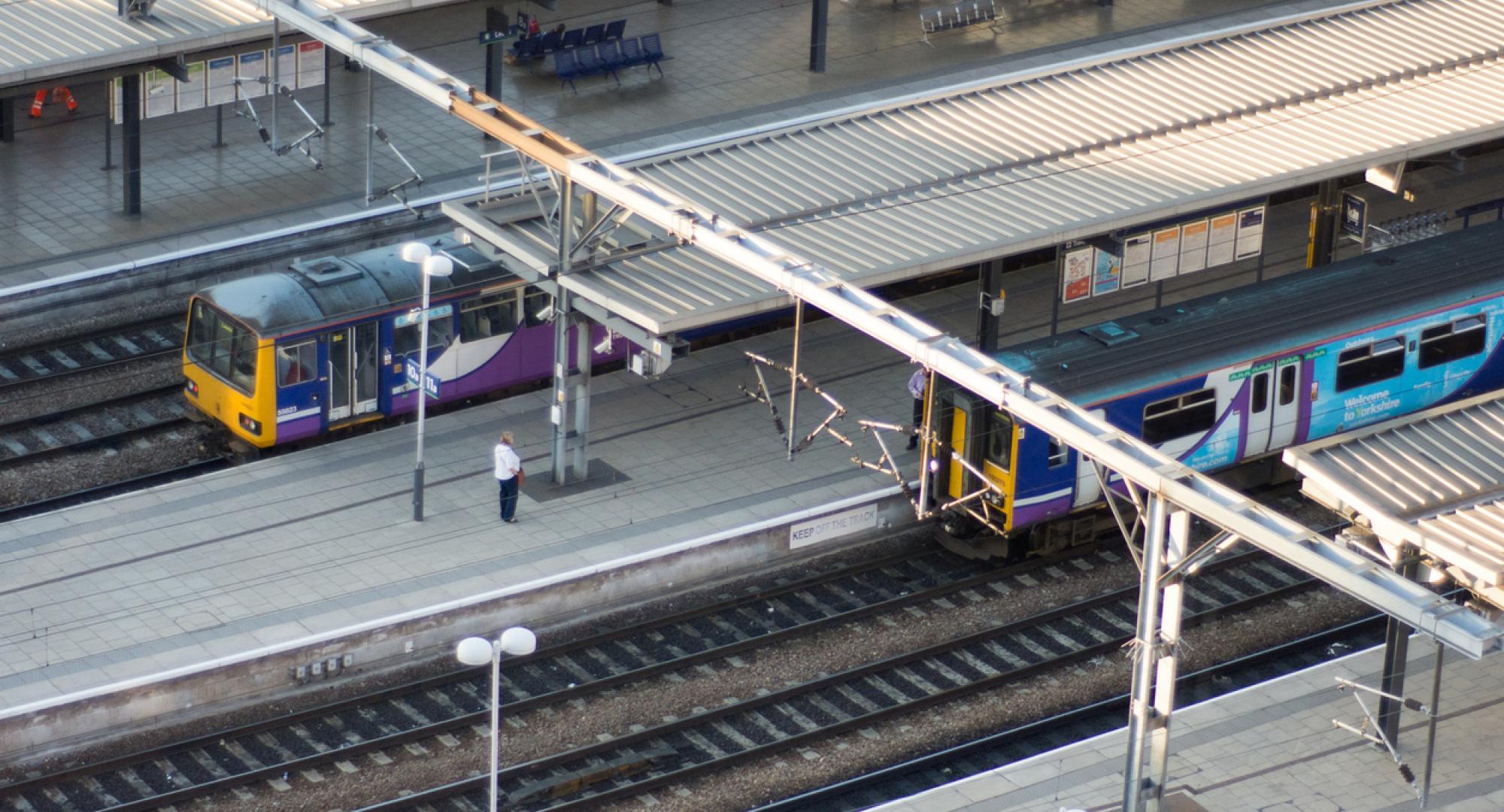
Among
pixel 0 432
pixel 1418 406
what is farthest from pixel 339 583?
pixel 1418 406

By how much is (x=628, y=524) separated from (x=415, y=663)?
4053mm

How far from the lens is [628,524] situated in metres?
34.1

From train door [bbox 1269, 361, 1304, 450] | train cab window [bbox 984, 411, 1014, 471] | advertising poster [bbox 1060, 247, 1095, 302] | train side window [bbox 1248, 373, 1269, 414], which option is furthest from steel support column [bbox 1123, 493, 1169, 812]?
advertising poster [bbox 1060, 247, 1095, 302]

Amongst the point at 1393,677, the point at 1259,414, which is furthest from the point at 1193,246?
the point at 1393,677

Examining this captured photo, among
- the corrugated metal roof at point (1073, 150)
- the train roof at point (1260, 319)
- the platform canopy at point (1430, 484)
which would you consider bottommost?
the train roof at point (1260, 319)

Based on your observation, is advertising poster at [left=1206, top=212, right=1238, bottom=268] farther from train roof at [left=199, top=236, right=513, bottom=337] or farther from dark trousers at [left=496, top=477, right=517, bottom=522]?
dark trousers at [left=496, top=477, right=517, bottom=522]

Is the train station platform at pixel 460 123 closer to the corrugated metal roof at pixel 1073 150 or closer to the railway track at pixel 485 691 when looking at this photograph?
the corrugated metal roof at pixel 1073 150

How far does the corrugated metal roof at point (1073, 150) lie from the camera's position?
33656 mm

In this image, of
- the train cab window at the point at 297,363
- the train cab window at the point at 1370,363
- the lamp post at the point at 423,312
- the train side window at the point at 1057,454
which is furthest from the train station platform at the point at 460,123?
the train cab window at the point at 1370,363

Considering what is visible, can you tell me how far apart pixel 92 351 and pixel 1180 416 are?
56.4 ft

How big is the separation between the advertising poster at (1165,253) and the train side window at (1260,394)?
254 cm

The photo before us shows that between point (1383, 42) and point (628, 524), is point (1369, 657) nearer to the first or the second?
point (628, 524)

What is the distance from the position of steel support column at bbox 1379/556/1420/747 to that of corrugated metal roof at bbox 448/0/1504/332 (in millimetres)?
7941

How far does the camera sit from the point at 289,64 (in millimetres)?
42156
